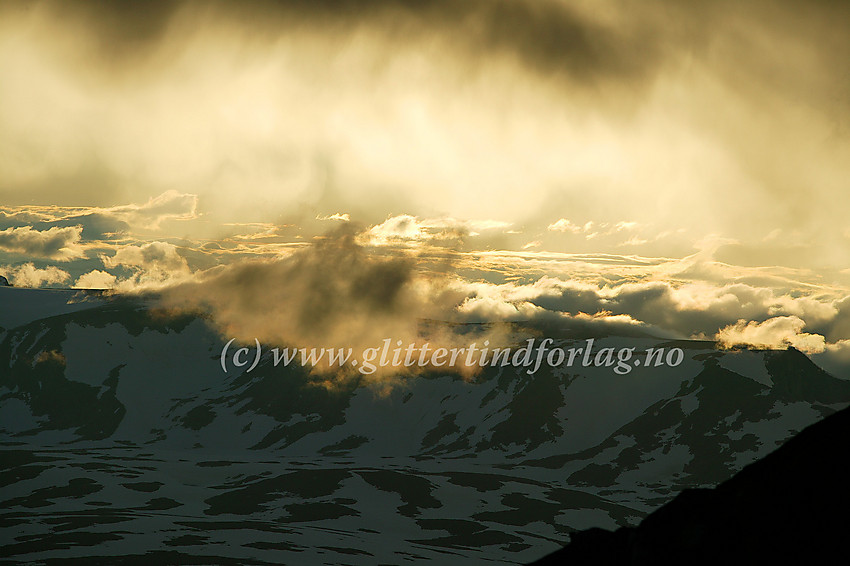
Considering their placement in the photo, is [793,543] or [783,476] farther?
[783,476]

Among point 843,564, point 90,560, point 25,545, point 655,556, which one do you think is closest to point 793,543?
point 843,564

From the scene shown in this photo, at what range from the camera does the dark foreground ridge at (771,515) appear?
3456 centimetres

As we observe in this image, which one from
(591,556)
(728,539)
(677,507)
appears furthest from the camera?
(591,556)

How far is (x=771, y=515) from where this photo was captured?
3662 centimetres

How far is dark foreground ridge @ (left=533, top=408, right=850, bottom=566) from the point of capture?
34.6 meters

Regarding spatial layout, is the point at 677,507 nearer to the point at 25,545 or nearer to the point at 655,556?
the point at 655,556

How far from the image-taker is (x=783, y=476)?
38188 mm

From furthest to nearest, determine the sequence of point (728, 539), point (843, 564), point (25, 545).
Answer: point (25, 545) < point (728, 539) < point (843, 564)

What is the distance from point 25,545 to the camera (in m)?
191

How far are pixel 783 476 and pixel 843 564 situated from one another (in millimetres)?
6027

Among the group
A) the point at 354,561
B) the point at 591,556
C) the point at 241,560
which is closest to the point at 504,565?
the point at 354,561

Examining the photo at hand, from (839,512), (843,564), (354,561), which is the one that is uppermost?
(354,561)

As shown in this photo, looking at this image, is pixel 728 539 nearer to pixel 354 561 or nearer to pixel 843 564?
pixel 843 564

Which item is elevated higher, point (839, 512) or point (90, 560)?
point (90, 560)
